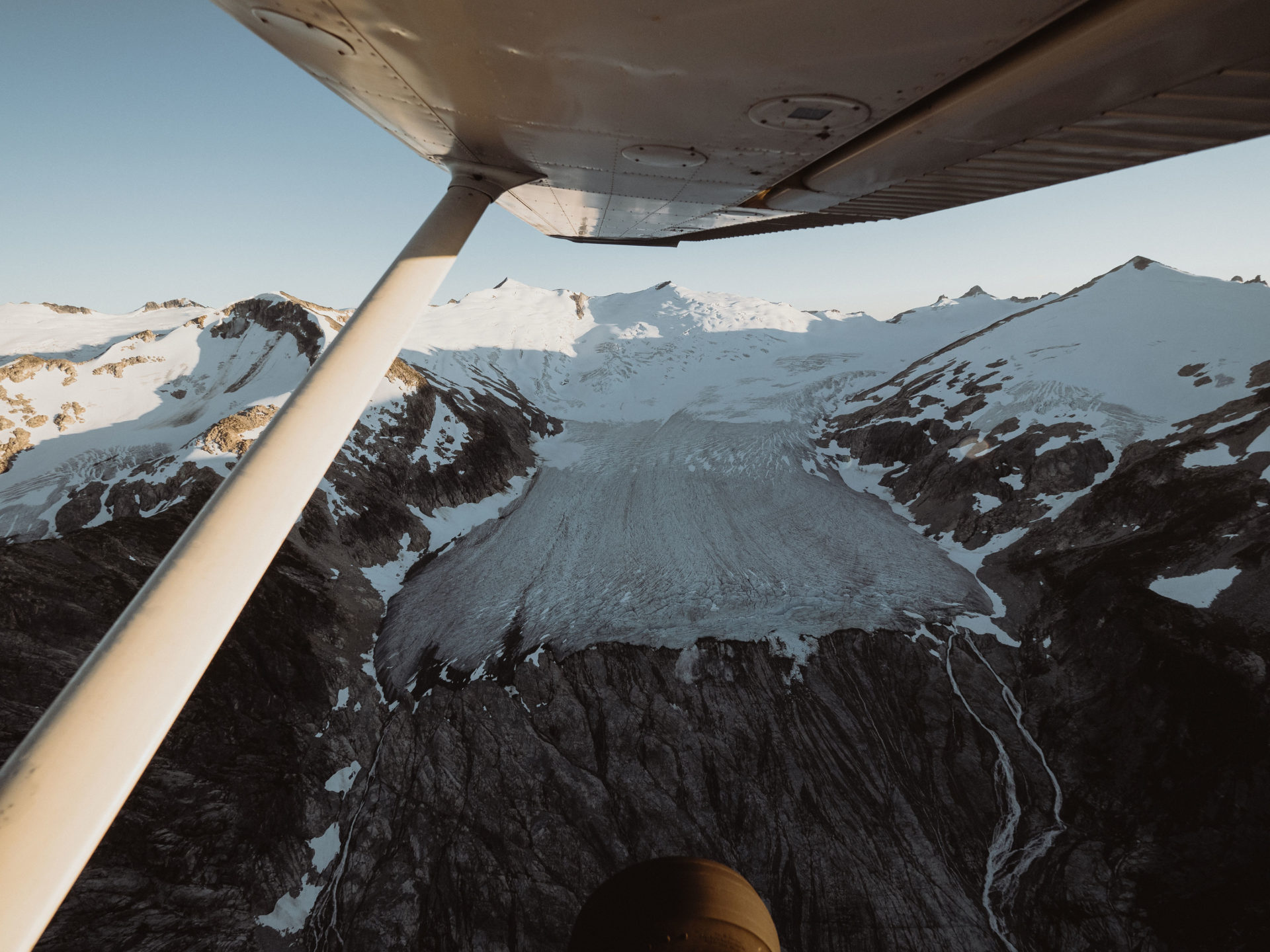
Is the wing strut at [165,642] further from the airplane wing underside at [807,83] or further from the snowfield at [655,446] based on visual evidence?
the snowfield at [655,446]

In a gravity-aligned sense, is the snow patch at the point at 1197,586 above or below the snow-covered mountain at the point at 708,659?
above

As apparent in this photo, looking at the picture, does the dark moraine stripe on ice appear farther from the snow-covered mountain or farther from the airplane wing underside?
the airplane wing underside

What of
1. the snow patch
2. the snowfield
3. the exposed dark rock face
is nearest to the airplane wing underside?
the exposed dark rock face

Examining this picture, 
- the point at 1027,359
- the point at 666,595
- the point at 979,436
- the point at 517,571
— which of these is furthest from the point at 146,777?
the point at 1027,359

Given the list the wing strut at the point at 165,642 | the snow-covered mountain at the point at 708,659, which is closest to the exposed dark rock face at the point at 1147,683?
the snow-covered mountain at the point at 708,659

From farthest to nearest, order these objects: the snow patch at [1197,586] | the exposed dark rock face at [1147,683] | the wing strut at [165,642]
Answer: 1. the snow patch at [1197,586]
2. the exposed dark rock face at [1147,683]
3. the wing strut at [165,642]

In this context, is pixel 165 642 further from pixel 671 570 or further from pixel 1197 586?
pixel 1197 586

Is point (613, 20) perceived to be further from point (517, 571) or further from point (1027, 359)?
point (1027, 359)

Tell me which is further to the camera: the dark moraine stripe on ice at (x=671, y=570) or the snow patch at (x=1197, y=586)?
the dark moraine stripe on ice at (x=671, y=570)
